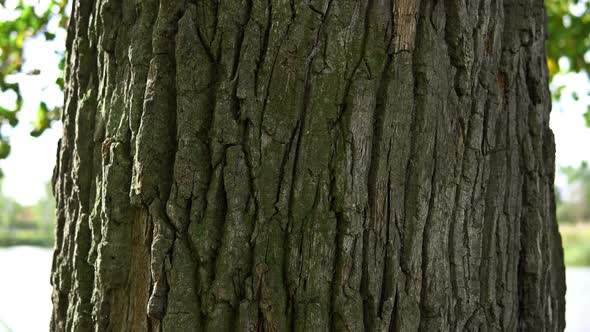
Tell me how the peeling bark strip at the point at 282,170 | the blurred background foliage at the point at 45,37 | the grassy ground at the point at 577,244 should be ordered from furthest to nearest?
1. the grassy ground at the point at 577,244
2. the blurred background foliage at the point at 45,37
3. the peeling bark strip at the point at 282,170

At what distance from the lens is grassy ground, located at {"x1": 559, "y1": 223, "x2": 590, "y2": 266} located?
22.2 m

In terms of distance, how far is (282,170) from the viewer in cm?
174

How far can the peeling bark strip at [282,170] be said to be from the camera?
1723 mm

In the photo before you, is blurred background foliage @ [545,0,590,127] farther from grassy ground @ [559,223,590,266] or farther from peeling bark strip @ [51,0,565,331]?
grassy ground @ [559,223,590,266]

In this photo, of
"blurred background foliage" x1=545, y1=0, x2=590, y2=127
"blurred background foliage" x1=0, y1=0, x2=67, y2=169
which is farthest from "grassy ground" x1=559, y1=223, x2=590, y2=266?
"blurred background foliage" x1=0, y1=0, x2=67, y2=169

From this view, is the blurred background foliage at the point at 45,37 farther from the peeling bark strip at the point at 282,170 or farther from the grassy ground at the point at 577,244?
the grassy ground at the point at 577,244

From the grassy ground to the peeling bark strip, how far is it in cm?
1987

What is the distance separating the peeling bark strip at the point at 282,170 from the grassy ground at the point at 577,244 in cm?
1987

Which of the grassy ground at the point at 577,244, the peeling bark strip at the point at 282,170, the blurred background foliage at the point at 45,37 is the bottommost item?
the peeling bark strip at the point at 282,170

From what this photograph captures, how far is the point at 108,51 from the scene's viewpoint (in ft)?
6.53

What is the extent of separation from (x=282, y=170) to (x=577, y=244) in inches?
971

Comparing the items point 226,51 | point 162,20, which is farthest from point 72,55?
point 226,51

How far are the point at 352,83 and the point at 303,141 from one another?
21cm

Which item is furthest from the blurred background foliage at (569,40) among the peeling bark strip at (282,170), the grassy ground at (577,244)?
the grassy ground at (577,244)
